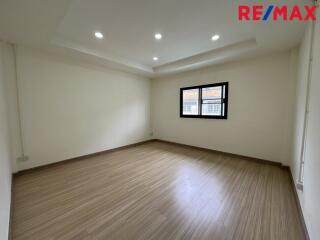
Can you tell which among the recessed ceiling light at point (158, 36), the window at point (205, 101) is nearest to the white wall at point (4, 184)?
the recessed ceiling light at point (158, 36)

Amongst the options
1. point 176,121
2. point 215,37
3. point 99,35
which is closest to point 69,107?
point 99,35

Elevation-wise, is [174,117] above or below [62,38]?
below

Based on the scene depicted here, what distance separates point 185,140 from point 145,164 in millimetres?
1912

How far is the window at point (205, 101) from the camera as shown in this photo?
3.70 meters

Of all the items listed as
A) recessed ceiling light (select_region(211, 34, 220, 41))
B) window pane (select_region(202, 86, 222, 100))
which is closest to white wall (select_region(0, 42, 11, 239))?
recessed ceiling light (select_region(211, 34, 220, 41))

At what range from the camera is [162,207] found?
1.77 meters

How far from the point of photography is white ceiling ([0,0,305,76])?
1.73 m

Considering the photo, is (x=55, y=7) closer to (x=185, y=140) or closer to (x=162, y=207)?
(x=162, y=207)

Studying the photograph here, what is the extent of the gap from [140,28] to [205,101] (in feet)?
8.79

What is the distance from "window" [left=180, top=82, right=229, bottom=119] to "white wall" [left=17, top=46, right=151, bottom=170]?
5.99 ft

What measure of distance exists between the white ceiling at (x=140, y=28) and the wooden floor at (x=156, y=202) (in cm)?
251

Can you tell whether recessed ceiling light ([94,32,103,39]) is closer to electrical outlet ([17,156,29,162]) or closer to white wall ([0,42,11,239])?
white wall ([0,42,11,239])

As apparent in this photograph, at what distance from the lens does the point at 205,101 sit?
4074 mm

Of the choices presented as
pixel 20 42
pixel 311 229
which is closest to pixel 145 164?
pixel 311 229
